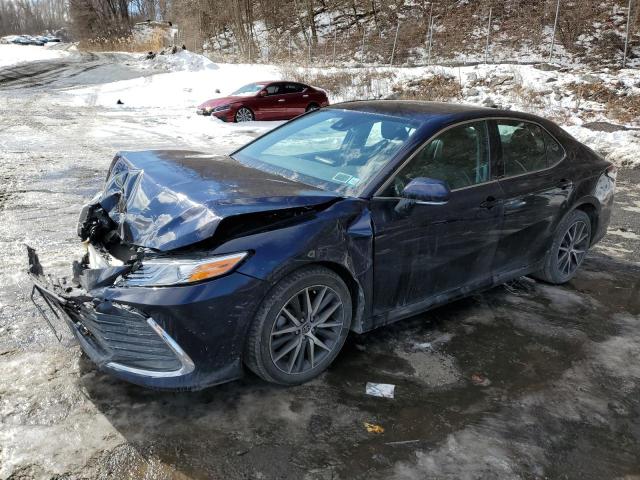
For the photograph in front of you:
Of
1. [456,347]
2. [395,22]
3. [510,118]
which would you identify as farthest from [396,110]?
[395,22]

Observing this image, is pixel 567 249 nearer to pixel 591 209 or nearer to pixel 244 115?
pixel 591 209

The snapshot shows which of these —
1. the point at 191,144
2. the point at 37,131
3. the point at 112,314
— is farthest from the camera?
the point at 37,131

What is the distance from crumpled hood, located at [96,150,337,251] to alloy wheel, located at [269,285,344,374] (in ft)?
1.81

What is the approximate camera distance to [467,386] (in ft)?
10.5

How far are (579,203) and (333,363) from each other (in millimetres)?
2697

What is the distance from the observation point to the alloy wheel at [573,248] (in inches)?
181

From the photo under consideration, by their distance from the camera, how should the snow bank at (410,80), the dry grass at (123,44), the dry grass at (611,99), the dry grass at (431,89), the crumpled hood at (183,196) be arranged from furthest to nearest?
the dry grass at (123,44), the dry grass at (431,89), the dry grass at (611,99), the snow bank at (410,80), the crumpled hood at (183,196)

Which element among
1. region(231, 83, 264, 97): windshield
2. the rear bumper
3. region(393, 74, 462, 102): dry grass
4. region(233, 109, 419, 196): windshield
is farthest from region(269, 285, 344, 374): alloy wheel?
region(393, 74, 462, 102): dry grass

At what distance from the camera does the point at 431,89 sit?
18.7m

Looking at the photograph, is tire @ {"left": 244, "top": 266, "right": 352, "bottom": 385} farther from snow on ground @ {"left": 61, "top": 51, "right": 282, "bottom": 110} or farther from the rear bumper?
snow on ground @ {"left": 61, "top": 51, "right": 282, "bottom": 110}

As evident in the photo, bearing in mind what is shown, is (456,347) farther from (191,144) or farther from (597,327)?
(191,144)

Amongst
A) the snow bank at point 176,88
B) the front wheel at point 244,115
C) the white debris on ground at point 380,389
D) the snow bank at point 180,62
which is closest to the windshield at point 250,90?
the front wheel at point 244,115

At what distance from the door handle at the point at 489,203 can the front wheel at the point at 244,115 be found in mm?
12400

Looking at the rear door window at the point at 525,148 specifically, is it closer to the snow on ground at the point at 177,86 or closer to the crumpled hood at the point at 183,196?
the crumpled hood at the point at 183,196
